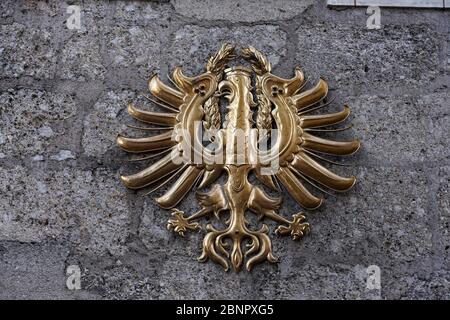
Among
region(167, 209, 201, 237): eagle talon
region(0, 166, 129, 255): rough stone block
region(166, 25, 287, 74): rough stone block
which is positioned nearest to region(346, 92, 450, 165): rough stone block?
region(166, 25, 287, 74): rough stone block

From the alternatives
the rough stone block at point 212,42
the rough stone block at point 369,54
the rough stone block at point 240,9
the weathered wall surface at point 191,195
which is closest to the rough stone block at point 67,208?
the weathered wall surface at point 191,195

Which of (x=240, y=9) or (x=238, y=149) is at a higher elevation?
(x=240, y=9)

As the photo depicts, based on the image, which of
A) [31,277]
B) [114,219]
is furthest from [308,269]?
[31,277]

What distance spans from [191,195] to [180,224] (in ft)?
0.33

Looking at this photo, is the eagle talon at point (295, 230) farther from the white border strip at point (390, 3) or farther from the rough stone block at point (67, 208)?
the white border strip at point (390, 3)

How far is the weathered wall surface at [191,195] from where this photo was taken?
224 cm

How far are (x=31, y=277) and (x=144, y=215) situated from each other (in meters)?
0.38

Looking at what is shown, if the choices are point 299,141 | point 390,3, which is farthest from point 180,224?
point 390,3

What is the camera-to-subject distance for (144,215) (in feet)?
7.52

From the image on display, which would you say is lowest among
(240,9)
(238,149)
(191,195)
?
(191,195)

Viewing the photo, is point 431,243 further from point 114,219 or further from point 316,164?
point 114,219

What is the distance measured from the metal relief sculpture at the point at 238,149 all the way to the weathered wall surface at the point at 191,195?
5 centimetres

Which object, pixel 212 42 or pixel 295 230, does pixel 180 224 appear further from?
pixel 212 42

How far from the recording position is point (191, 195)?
2.31 meters
